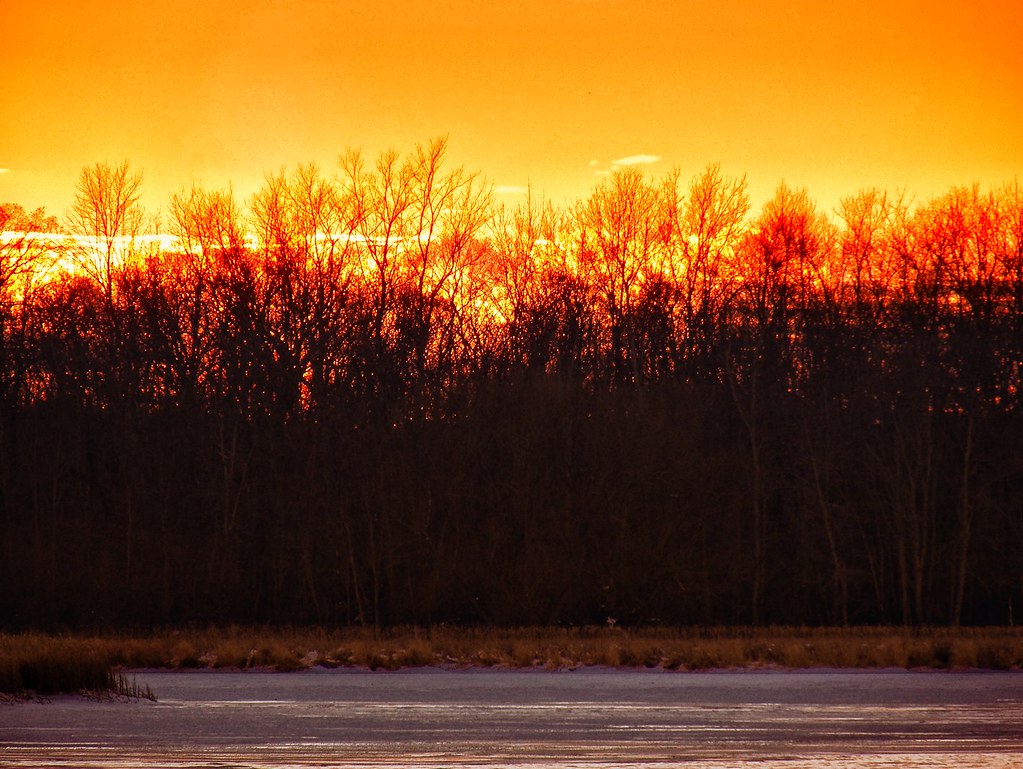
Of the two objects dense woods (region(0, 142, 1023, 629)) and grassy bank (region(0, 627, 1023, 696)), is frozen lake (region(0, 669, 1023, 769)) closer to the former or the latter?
grassy bank (region(0, 627, 1023, 696))

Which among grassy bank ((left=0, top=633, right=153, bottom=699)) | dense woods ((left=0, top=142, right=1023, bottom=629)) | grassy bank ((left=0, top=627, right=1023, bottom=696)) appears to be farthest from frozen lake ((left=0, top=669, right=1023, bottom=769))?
dense woods ((left=0, top=142, right=1023, bottom=629))

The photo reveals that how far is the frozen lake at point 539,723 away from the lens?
1341 centimetres

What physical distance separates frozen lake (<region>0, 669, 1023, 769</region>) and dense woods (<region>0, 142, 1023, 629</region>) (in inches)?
737

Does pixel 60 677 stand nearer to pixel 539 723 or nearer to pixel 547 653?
pixel 539 723

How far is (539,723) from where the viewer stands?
→ 16.5 metres

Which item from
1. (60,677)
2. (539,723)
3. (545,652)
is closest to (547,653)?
(545,652)

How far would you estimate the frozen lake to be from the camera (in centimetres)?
1341

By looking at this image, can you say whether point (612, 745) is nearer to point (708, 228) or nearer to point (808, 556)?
point (808, 556)

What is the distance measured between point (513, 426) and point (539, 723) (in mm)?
27282

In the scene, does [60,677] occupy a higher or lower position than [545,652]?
higher

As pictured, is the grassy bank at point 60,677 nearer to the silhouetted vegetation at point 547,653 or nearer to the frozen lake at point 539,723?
the frozen lake at point 539,723

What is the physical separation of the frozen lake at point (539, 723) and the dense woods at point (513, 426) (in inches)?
737

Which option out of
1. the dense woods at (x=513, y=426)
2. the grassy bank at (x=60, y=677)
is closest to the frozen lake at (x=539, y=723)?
the grassy bank at (x=60, y=677)

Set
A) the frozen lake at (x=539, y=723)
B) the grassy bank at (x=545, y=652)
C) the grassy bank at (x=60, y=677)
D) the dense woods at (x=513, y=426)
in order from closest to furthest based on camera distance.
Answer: the frozen lake at (x=539, y=723), the grassy bank at (x=60, y=677), the grassy bank at (x=545, y=652), the dense woods at (x=513, y=426)
